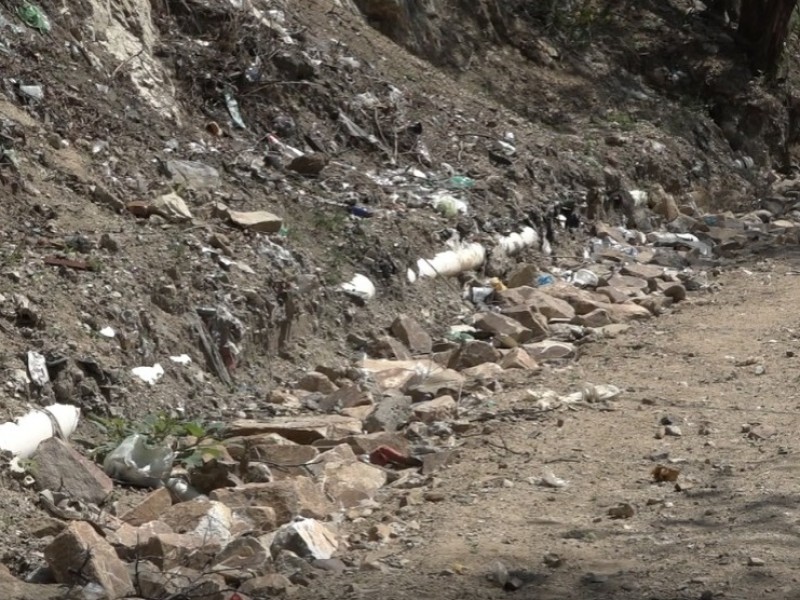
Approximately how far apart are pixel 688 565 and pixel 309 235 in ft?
12.4

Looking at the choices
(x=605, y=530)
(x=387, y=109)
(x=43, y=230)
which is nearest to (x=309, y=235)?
(x=43, y=230)

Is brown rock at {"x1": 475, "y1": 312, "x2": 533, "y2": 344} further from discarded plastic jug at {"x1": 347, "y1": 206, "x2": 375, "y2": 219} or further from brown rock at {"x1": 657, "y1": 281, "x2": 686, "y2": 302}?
brown rock at {"x1": 657, "y1": 281, "x2": 686, "y2": 302}

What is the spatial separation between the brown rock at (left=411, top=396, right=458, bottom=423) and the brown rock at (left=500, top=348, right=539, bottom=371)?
0.78m

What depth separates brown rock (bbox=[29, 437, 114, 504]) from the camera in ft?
15.4

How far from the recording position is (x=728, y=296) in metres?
8.62

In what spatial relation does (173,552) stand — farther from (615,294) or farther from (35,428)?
(615,294)

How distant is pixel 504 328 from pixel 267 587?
141 inches

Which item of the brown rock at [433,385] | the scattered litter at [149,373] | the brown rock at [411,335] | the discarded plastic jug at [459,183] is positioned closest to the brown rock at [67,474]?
the scattered litter at [149,373]

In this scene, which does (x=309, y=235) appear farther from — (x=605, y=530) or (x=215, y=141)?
(x=605, y=530)

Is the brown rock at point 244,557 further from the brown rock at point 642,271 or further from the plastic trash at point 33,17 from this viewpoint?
the brown rock at point 642,271

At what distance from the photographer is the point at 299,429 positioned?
541cm

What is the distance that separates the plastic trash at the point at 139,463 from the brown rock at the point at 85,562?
2.90 ft

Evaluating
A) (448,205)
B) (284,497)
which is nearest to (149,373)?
(284,497)

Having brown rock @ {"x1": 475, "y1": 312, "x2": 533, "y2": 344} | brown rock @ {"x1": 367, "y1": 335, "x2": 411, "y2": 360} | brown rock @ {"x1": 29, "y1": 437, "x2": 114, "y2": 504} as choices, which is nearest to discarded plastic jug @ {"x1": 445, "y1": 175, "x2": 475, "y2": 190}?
brown rock @ {"x1": 475, "y1": 312, "x2": 533, "y2": 344}
